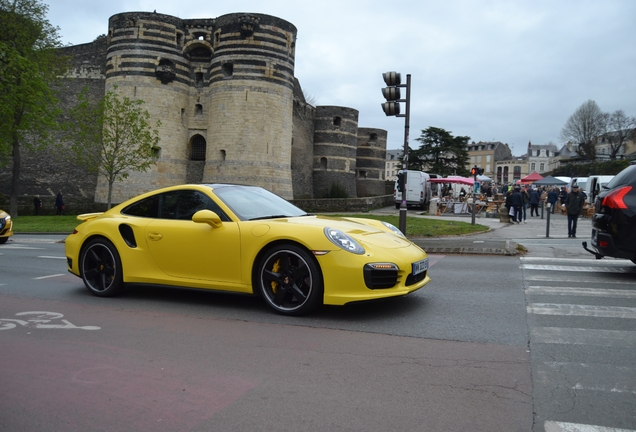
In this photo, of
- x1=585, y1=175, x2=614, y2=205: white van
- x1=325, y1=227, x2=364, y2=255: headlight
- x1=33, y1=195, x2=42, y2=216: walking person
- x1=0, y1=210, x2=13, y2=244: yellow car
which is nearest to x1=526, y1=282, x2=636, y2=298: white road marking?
x1=325, y1=227, x2=364, y2=255: headlight

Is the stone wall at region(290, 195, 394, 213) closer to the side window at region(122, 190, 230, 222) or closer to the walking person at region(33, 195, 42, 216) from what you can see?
the walking person at region(33, 195, 42, 216)

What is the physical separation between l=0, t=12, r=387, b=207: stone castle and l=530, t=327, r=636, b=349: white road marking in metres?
34.9

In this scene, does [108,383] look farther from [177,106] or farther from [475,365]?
[177,106]

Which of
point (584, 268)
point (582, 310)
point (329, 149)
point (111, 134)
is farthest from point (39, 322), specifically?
point (329, 149)

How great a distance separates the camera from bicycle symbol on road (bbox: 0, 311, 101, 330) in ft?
18.5

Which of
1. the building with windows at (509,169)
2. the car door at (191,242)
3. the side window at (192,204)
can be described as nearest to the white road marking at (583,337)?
the car door at (191,242)

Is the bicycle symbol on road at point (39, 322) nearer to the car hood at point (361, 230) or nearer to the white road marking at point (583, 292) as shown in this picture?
the car hood at point (361, 230)

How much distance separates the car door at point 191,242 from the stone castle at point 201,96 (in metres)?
32.6

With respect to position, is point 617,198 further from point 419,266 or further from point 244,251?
point 244,251

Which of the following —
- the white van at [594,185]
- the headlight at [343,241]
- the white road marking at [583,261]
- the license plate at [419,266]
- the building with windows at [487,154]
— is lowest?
the white road marking at [583,261]

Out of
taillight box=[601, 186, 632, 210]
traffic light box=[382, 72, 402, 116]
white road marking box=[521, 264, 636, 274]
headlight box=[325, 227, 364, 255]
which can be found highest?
traffic light box=[382, 72, 402, 116]

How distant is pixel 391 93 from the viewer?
14508mm

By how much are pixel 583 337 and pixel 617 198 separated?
13.3ft

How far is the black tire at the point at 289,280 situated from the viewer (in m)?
5.66
